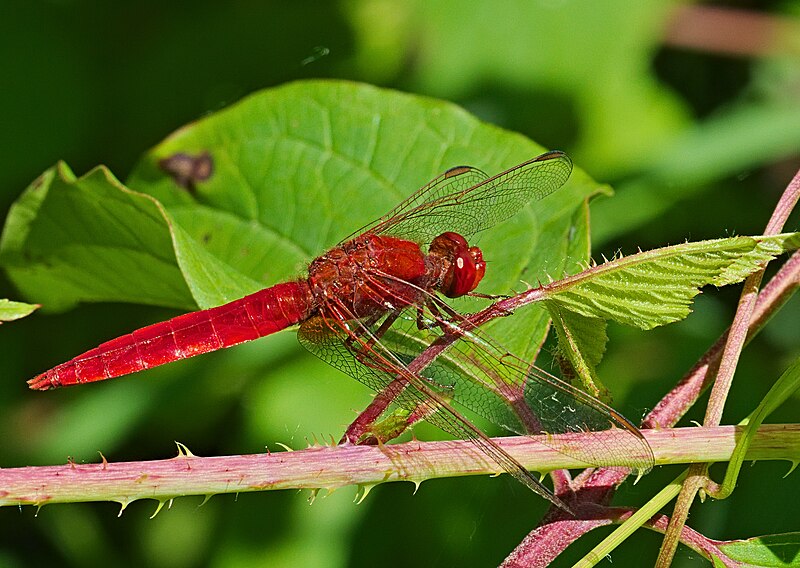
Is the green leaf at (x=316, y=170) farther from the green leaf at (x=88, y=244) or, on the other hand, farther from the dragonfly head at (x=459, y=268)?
the green leaf at (x=88, y=244)

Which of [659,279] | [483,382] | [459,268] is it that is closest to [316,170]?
[459,268]

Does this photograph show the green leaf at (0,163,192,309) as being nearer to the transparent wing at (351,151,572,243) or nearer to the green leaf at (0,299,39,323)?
the green leaf at (0,299,39,323)

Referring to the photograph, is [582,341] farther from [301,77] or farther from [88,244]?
[301,77]

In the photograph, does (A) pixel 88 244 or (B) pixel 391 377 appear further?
(A) pixel 88 244

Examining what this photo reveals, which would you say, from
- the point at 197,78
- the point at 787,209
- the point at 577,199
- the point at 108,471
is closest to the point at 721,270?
the point at 787,209

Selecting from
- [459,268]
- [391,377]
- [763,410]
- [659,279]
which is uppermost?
[659,279]

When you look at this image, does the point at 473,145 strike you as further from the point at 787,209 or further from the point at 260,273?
the point at 787,209

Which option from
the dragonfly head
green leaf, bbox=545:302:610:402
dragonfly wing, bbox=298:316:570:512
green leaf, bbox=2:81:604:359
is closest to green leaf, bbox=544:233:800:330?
green leaf, bbox=545:302:610:402
